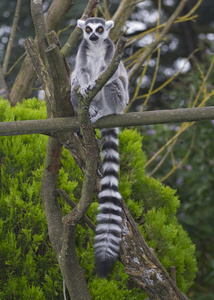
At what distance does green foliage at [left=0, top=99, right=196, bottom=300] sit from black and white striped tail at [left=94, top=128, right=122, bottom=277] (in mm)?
447

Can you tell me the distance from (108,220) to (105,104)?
3.52 ft

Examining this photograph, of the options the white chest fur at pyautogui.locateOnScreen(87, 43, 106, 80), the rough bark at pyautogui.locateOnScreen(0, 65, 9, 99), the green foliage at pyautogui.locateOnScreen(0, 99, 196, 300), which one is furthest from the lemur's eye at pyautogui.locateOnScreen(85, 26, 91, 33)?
the rough bark at pyautogui.locateOnScreen(0, 65, 9, 99)

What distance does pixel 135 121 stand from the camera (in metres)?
2.69

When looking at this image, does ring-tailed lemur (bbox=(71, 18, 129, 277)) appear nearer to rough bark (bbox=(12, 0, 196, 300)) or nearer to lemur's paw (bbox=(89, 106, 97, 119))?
lemur's paw (bbox=(89, 106, 97, 119))

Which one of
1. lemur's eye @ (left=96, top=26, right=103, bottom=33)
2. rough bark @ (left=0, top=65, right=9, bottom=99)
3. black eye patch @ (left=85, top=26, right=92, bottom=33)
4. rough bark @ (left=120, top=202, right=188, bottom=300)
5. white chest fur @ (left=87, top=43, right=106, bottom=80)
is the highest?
rough bark @ (left=0, top=65, right=9, bottom=99)

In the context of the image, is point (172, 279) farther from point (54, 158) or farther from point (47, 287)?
point (54, 158)

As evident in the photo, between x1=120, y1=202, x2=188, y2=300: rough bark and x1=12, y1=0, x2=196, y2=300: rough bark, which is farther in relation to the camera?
x1=120, y1=202, x2=188, y2=300: rough bark

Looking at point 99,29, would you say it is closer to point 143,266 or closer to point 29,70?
point 29,70

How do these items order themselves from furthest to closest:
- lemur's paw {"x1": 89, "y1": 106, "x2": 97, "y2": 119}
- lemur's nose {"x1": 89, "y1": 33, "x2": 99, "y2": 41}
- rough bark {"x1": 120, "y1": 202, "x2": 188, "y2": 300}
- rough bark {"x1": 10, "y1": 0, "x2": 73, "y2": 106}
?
rough bark {"x1": 10, "y1": 0, "x2": 73, "y2": 106} → lemur's nose {"x1": 89, "y1": 33, "x2": 99, "y2": 41} → lemur's paw {"x1": 89, "y1": 106, "x2": 97, "y2": 119} → rough bark {"x1": 120, "y1": 202, "x2": 188, "y2": 300}

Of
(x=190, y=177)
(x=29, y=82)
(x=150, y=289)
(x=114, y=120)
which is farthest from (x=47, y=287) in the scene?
(x=190, y=177)

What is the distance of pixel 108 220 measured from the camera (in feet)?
9.64

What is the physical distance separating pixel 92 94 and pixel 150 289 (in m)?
1.50

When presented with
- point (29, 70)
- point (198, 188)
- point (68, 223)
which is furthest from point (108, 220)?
point (198, 188)

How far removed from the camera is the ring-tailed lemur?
9.56ft
